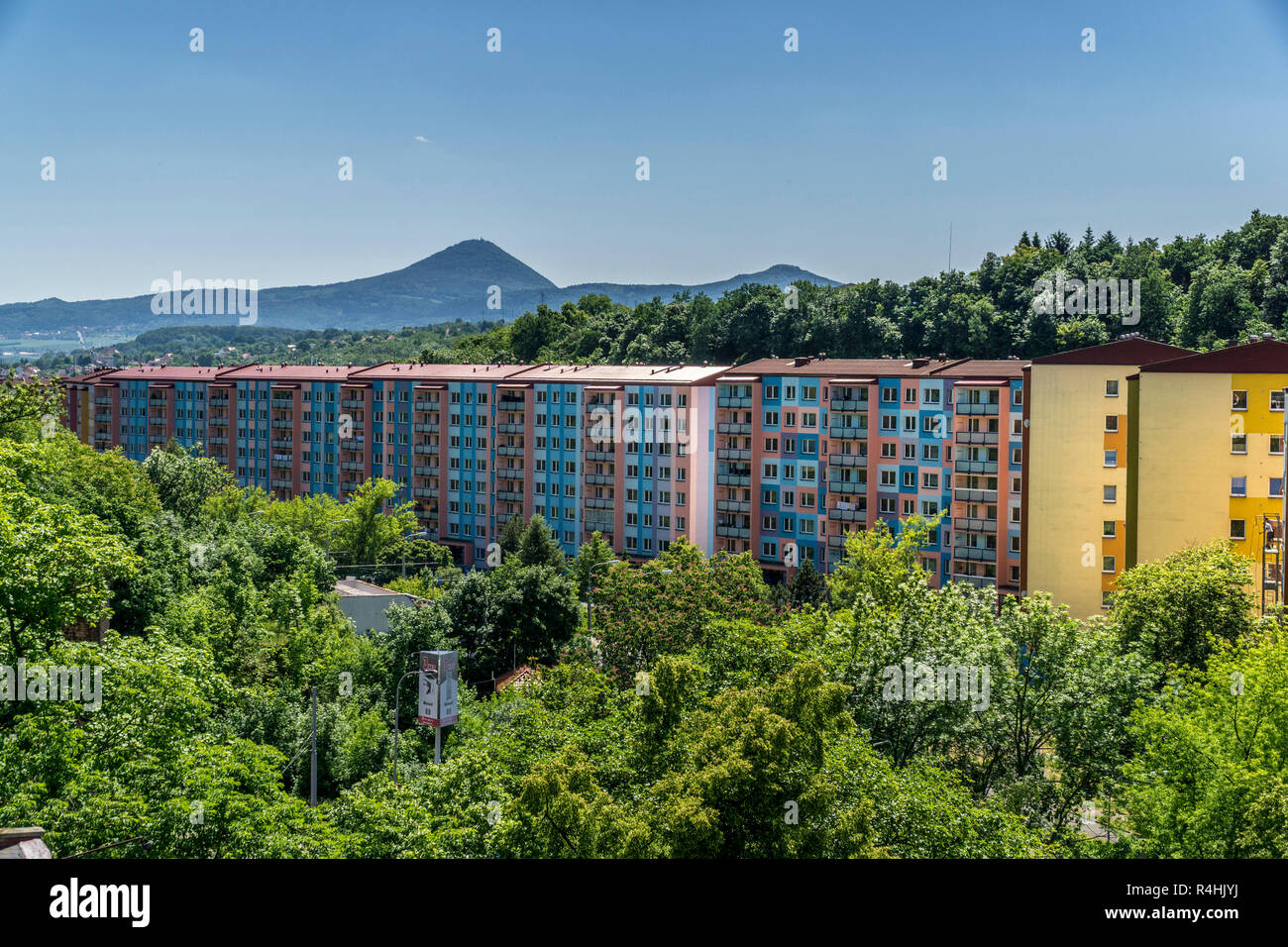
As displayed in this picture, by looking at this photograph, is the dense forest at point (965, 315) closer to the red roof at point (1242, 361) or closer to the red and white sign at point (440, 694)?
the red roof at point (1242, 361)

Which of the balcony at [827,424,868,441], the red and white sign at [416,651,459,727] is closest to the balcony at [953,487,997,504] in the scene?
the balcony at [827,424,868,441]

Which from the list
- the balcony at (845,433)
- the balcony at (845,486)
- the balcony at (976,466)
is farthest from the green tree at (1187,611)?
the balcony at (845,433)

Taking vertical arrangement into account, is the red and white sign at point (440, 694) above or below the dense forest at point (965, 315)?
below

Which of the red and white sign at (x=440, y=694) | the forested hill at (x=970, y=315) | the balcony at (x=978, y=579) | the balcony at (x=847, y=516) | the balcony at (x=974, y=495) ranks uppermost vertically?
the forested hill at (x=970, y=315)

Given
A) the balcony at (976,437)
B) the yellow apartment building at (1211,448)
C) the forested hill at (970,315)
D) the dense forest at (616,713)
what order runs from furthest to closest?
the forested hill at (970,315), the balcony at (976,437), the yellow apartment building at (1211,448), the dense forest at (616,713)

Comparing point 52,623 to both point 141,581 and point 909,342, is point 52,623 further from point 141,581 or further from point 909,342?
point 909,342

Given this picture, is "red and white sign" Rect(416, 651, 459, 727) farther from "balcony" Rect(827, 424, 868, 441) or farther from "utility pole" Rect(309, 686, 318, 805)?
"balcony" Rect(827, 424, 868, 441)

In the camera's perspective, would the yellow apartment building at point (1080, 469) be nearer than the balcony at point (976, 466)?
Yes
